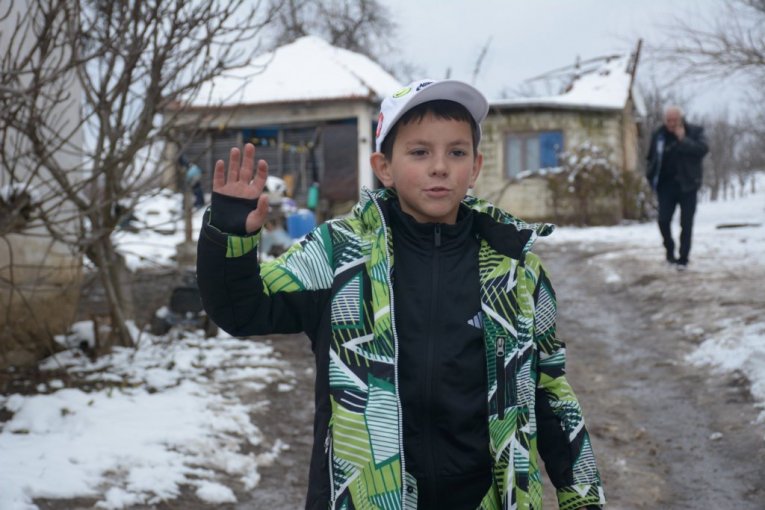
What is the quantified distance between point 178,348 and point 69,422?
2.35 m

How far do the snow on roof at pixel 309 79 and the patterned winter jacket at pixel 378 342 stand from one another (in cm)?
1649

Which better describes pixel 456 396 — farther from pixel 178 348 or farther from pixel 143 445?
pixel 178 348

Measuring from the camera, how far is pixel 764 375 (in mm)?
5344

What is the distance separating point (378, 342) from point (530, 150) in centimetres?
1928

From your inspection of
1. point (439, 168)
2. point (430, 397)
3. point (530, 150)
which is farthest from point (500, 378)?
point (530, 150)

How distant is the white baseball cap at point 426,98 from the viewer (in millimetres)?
2027

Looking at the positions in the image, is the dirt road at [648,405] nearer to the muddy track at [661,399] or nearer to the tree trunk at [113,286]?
the muddy track at [661,399]

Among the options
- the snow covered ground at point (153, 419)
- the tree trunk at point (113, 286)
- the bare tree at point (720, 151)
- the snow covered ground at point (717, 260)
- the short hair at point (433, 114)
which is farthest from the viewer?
the bare tree at point (720, 151)

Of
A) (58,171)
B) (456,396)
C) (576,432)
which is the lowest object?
(576,432)

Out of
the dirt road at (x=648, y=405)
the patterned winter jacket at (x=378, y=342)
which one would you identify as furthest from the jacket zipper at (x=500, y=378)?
the dirt road at (x=648, y=405)

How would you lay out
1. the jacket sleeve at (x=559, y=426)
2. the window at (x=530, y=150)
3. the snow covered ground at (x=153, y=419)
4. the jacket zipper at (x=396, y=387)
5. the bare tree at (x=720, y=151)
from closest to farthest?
the jacket zipper at (x=396, y=387) → the jacket sleeve at (x=559, y=426) → the snow covered ground at (x=153, y=419) → the window at (x=530, y=150) → the bare tree at (x=720, y=151)

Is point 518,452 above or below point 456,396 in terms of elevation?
below

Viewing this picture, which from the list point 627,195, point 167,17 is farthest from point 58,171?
point 627,195

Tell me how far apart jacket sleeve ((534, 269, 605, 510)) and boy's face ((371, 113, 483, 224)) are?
1.03ft
